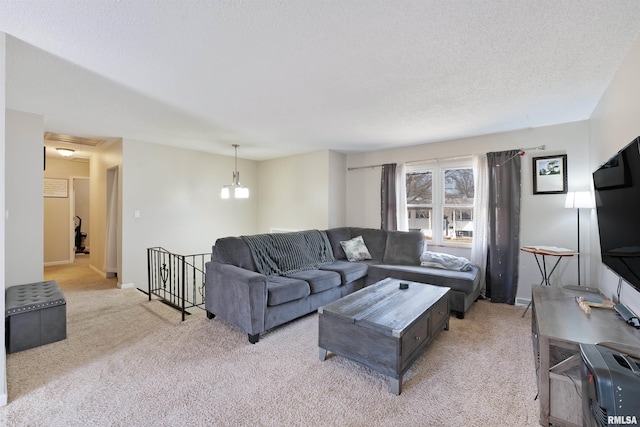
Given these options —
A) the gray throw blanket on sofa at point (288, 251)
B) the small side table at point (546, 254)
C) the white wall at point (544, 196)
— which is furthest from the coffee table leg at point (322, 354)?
the white wall at point (544, 196)

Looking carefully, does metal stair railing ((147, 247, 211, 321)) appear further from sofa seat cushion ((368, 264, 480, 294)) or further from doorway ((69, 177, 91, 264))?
doorway ((69, 177, 91, 264))

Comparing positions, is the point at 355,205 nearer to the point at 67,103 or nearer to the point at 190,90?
the point at 190,90

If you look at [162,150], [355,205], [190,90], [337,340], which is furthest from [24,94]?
[355,205]

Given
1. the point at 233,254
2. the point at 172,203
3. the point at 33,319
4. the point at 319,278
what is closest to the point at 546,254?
the point at 319,278

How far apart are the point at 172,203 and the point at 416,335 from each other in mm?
4353

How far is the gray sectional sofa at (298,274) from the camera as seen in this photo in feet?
9.16

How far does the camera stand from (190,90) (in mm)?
2553

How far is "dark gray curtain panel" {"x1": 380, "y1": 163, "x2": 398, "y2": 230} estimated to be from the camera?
190 inches

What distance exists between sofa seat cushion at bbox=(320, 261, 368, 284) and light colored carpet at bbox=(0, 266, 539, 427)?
0.88m

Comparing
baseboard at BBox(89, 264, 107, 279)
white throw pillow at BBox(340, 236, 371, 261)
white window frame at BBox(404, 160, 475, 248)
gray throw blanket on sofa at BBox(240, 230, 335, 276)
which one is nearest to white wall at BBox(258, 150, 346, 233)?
white throw pillow at BBox(340, 236, 371, 261)

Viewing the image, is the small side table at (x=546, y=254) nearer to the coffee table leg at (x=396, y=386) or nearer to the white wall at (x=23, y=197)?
the coffee table leg at (x=396, y=386)

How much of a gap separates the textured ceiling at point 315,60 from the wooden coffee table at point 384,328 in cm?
188

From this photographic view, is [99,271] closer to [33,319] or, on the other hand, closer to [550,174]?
[33,319]

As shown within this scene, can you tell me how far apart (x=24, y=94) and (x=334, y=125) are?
3.08m
